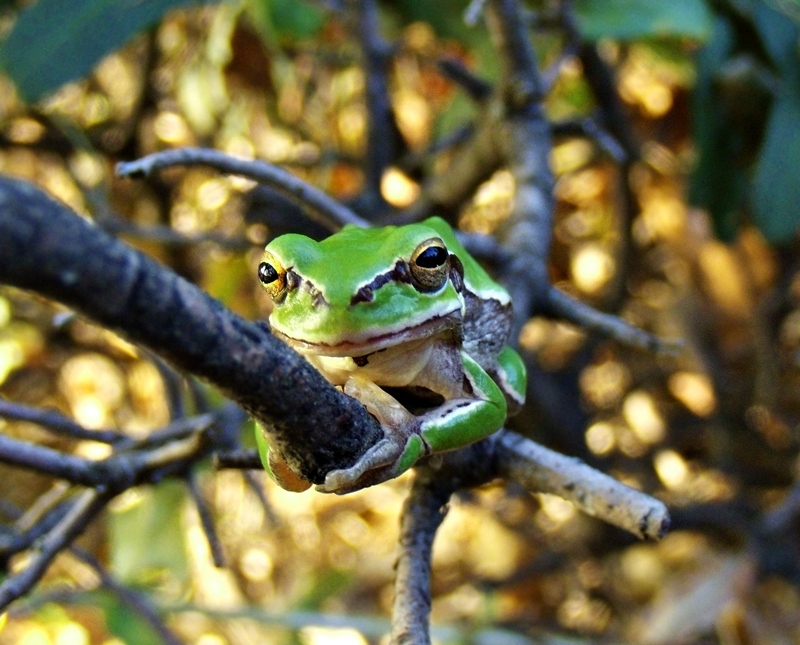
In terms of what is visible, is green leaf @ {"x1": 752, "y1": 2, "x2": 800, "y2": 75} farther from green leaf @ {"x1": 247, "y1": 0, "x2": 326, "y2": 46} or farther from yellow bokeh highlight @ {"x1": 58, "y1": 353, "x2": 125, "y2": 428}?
yellow bokeh highlight @ {"x1": 58, "y1": 353, "x2": 125, "y2": 428}

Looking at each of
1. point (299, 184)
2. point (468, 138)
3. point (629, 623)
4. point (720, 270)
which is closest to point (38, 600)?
point (299, 184)

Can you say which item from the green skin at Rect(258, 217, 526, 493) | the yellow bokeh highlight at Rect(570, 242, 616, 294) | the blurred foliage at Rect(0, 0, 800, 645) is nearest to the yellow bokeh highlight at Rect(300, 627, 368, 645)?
the blurred foliage at Rect(0, 0, 800, 645)

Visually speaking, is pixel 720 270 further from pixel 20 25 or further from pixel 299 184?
pixel 20 25

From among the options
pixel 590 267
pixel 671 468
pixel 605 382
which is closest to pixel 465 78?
pixel 590 267

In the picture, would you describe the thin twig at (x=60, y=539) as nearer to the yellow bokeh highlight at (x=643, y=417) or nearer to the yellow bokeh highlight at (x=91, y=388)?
the yellow bokeh highlight at (x=91, y=388)

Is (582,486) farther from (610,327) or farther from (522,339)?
(522,339)

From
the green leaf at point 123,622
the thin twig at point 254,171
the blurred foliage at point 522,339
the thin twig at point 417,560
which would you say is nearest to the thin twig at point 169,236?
the blurred foliage at point 522,339
